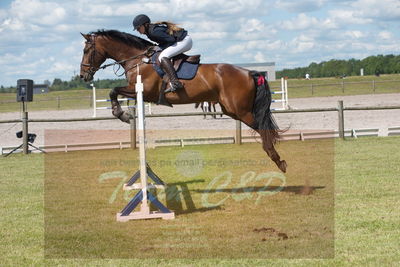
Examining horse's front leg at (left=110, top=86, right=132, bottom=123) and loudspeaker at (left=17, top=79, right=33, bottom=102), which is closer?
horse's front leg at (left=110, top=86, right=132, bottom=123)

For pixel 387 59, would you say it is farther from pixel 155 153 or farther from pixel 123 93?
pixel 123 93

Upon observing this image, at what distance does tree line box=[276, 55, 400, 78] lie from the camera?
2477 inches

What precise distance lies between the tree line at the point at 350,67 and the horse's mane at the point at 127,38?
55346 mm

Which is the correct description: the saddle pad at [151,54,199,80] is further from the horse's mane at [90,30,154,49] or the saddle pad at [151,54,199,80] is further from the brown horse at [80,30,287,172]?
the horse's mane at [90,30,154,49]

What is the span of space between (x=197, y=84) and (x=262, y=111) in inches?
43.6

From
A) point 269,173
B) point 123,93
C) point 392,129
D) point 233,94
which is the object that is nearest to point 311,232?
point 233,94

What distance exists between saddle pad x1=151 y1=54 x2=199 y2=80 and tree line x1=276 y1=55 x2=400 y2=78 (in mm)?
55370

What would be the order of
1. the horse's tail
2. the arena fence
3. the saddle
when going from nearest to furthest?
the saddle, the horse's tail, the arena fence

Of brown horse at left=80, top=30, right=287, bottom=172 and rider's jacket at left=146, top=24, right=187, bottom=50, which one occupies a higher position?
rider's jacket at left=146, top=24, right=187, bottom=50

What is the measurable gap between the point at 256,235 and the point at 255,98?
10.2 ft

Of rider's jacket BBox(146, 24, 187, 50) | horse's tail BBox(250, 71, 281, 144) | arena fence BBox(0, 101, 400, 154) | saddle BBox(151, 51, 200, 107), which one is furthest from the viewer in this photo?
arena fence BBox(0, 101, 400, 154)

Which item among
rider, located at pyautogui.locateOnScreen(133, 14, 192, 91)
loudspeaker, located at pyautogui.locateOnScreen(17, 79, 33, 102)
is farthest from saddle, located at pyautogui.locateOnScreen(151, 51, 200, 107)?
loudspeaker, located at pyautogui.locateOnScreen(17, 79, 33, 102)

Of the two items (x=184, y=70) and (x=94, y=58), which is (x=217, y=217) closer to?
(x=184, y=70)

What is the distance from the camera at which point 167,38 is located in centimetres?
784
